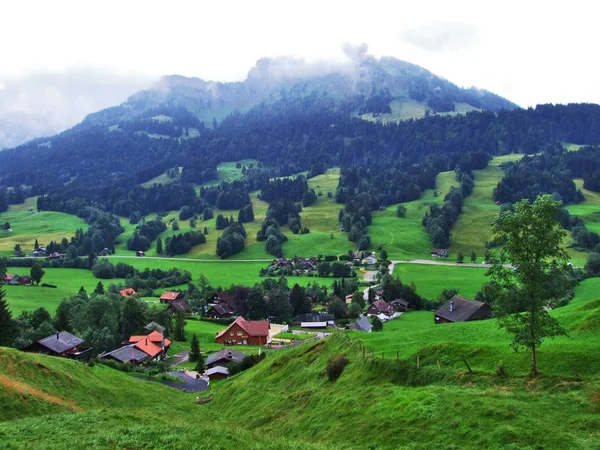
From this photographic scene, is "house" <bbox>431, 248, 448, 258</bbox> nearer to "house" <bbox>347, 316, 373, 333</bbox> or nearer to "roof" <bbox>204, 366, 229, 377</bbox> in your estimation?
"house" <bbox>347, 316, 373, 333</bbox>

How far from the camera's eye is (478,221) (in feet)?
634

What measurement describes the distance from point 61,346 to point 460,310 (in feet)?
219

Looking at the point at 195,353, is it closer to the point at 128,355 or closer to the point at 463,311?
the point at 128,355

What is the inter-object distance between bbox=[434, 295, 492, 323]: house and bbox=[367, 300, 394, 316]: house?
18.8 meters

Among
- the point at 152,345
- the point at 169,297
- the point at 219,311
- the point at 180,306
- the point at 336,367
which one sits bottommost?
the point at 219,311

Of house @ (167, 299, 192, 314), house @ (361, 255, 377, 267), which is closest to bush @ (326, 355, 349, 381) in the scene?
house @ (167, 299, 192, 314)

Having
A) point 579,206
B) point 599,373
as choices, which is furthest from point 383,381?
point 579,206

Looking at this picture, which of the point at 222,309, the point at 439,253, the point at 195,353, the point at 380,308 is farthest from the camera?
the point at 439,253

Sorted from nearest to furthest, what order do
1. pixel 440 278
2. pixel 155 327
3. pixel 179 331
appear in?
pixel 155 327 → pixel 179 331 → pixel 440 278

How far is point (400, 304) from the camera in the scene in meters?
115

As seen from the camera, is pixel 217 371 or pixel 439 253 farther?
pixel 439 253

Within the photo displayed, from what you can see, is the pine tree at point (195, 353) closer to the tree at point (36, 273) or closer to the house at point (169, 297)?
the house at point (169, 297)

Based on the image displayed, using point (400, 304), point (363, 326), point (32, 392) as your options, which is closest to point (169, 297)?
point (363, 326)

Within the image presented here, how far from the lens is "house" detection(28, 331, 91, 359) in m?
72.5
